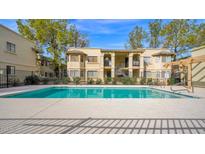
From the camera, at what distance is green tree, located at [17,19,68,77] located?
2650 cm

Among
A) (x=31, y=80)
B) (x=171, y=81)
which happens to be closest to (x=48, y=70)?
(x=31, y=80)

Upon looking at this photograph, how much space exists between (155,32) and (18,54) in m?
25.2

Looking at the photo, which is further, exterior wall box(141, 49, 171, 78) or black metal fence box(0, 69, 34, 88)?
exterior wall box(141, 49, 171, 78)

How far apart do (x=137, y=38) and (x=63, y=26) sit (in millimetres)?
16306

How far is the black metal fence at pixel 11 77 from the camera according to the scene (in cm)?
1767

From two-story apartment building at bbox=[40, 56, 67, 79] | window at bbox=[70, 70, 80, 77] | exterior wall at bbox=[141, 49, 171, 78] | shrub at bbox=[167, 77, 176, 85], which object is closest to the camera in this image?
shrub at bbox=[167, 77, 176, 85]

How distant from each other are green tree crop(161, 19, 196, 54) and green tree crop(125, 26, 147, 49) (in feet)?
18.8

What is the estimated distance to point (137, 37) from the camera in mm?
35406

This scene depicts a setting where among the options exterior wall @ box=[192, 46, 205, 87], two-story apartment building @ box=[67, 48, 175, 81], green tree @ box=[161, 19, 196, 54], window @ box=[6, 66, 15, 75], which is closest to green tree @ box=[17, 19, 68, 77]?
two-story apartment building @ box=[67, 48, 175, 81]

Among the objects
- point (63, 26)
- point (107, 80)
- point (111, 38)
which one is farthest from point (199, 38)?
point (63, 26)

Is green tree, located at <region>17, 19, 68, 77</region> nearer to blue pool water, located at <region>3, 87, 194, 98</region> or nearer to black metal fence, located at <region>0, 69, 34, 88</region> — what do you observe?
black metal fence, located at <region>0, 69, 34, 88</region>

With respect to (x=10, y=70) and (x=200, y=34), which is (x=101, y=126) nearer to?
(x=10, y=70)
